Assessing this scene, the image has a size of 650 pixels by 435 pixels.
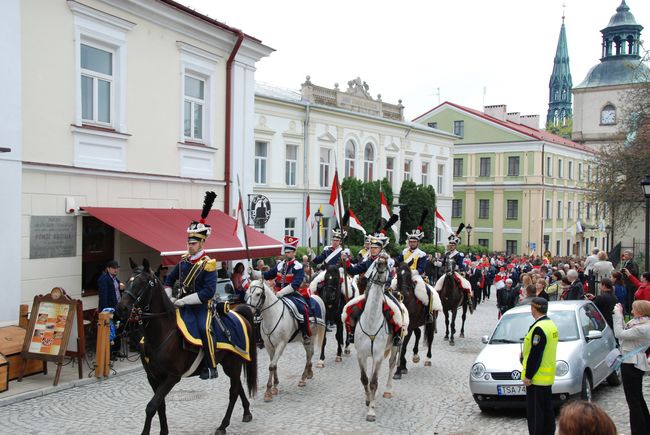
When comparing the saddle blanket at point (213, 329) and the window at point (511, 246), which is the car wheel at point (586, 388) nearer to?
the saddle blanket at point (213, 329)

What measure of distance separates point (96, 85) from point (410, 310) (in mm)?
8510

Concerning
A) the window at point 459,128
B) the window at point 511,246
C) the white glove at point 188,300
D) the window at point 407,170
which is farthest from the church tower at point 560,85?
the white glove at point 188,300

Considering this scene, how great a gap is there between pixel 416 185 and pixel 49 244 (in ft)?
103

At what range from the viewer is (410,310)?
1214 centimetres

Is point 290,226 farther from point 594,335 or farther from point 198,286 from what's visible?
point 198,286

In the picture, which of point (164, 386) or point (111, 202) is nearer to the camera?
point (164, 386)

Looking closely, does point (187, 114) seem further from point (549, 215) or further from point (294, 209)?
point (549, 215)

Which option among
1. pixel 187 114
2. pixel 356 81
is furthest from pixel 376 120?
pixel 187 114

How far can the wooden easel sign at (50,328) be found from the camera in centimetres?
1036

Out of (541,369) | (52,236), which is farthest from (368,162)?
(541,369)

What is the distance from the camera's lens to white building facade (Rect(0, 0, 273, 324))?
11844mm

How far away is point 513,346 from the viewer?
9656mm

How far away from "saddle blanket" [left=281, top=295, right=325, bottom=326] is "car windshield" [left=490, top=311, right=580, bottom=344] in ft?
10.9

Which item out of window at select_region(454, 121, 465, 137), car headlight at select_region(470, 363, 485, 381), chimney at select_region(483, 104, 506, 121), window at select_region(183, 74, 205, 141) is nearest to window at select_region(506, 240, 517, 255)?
window at select_region(454, 121, 465, 137)
